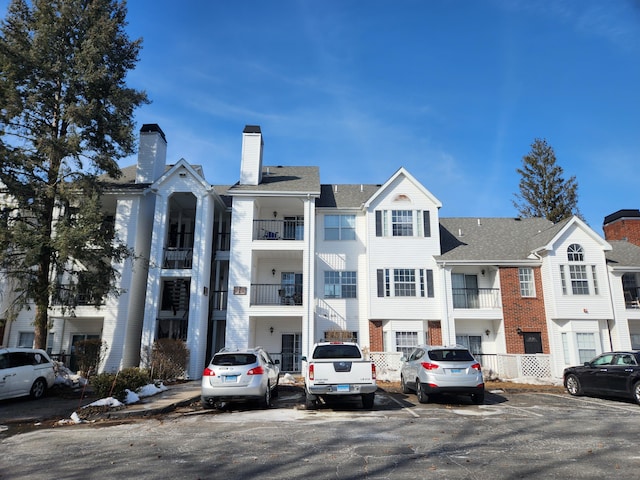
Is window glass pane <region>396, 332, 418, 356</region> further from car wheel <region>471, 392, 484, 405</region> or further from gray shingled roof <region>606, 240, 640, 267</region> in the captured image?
gray shingled roof <region>606, 240, 640, 267</region>

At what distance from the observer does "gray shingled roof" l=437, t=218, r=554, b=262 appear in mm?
22781

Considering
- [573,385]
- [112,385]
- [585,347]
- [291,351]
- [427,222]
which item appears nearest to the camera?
[112,385]

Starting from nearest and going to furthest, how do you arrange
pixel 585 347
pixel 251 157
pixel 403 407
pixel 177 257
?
1. pixel 403 407
2. pixel 585 347
3. pixel 177 257
4. pixel 251 157

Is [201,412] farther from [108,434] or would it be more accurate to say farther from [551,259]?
[551,259]

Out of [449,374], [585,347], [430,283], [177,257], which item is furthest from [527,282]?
[177,257]

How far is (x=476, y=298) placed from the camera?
23031mm

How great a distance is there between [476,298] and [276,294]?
10.5m

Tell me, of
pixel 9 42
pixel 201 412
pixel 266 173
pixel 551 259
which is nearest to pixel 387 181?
pixel 266 173

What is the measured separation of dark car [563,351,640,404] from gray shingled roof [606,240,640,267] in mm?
10082

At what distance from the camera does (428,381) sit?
12.6 m

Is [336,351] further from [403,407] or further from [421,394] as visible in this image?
[421,394]

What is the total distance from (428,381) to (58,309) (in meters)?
16.9

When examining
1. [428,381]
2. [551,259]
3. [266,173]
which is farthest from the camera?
[266,173]

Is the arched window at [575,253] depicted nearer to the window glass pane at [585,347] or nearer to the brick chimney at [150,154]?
the window glass pane at [585,347]
